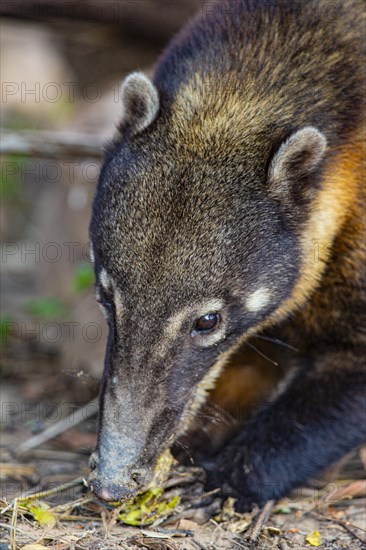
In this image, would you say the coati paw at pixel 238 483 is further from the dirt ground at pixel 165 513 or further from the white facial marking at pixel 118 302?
the white facial marking at pixel 118 302

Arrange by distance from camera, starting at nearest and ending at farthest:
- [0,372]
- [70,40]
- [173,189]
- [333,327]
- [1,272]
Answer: [173,189], [333,327], [0,372], [1,272], [70,40]

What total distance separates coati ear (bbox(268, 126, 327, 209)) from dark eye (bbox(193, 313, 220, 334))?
0.81 metres

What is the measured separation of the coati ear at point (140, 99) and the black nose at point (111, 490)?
2.14m

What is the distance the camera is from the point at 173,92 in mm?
5031

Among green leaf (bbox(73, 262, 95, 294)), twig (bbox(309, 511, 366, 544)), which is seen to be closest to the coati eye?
twig (bbox(309, 511, 366, 544))

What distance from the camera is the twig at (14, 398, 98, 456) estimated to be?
585 centimetres

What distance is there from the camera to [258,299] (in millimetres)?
4660

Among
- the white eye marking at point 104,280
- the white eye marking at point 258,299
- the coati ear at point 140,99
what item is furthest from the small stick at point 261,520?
the coati ear at point 140,99

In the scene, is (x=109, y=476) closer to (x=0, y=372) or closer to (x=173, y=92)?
(x=173, y=92)

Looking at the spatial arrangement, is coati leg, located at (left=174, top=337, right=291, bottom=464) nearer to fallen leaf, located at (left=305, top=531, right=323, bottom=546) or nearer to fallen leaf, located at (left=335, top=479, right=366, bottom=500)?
fallen leaf, located at (left=335, top=479, right=366, bottom=500)

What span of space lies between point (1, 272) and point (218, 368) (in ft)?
17.9

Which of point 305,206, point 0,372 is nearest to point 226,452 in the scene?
point 305,206

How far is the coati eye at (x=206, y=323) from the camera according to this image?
14.7ft

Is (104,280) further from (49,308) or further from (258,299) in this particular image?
(49,308)
